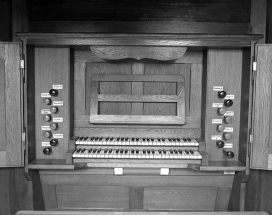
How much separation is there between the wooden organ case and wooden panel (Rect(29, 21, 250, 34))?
218 mm

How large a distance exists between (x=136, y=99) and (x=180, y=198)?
114cm

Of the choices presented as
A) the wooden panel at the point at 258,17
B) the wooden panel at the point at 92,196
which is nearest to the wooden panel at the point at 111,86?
the wooden panel at the point at 92,196

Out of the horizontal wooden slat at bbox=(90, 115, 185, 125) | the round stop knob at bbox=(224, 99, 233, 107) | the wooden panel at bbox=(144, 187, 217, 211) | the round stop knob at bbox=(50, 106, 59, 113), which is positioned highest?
the round stop knob at bbox=(224, 99, 233, 107)

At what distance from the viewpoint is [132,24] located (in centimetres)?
266

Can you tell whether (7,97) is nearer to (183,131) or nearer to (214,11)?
(183,131)

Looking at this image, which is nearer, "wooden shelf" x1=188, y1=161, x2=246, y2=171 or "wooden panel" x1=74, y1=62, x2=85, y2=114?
"wooden shelf" x1=188, y1=161, x2=246, y2=171

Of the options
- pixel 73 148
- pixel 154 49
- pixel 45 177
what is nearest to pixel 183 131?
pixel 154 49

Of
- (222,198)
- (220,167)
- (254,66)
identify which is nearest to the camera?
(254,66)

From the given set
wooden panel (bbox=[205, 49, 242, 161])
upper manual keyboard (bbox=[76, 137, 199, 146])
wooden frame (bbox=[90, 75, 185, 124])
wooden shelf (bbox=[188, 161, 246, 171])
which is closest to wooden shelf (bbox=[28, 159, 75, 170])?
upper manual keyboard (bbox=[76, 137, 199, 146])

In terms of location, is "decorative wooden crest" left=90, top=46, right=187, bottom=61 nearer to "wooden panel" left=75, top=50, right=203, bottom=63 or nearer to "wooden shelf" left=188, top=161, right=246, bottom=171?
"wooden panel" left=75, top=50, right=203, bottom=63

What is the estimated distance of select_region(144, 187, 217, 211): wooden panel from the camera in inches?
106

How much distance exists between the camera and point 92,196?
2.70 metres

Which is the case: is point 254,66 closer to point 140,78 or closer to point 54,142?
point 140,78

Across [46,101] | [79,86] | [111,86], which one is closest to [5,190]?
[46,101]
